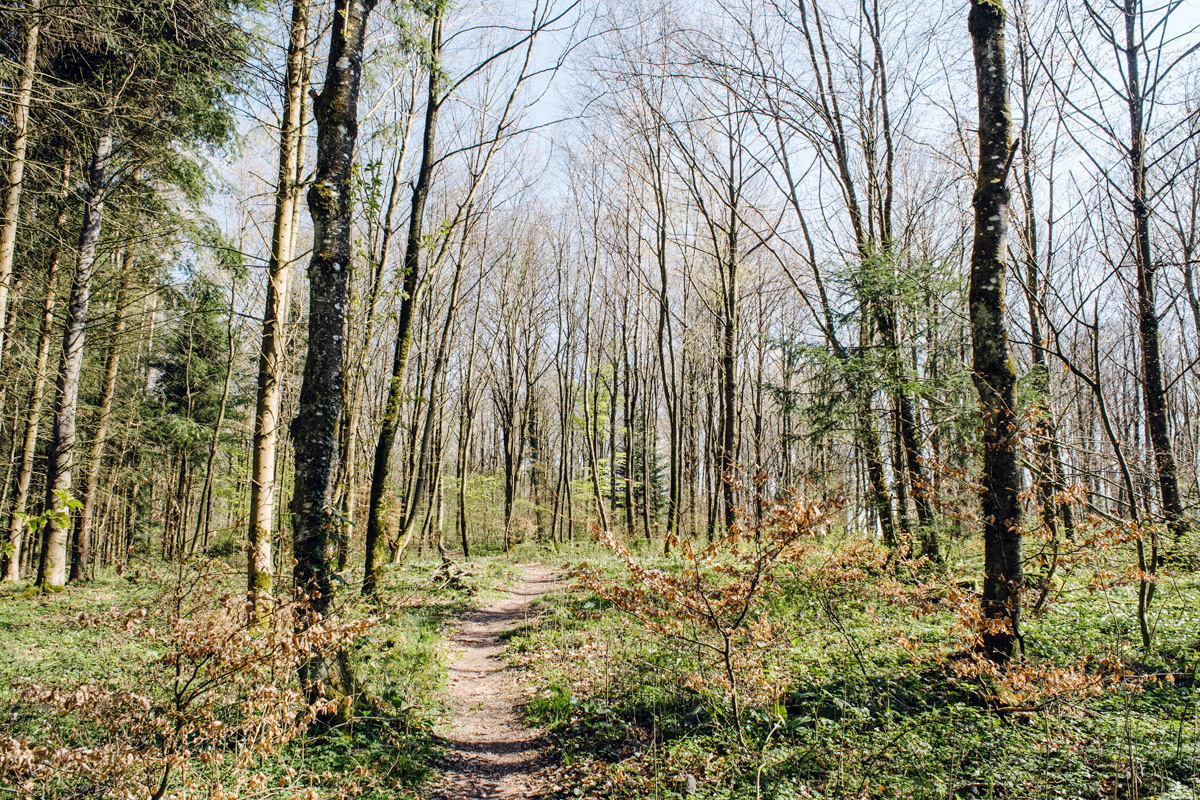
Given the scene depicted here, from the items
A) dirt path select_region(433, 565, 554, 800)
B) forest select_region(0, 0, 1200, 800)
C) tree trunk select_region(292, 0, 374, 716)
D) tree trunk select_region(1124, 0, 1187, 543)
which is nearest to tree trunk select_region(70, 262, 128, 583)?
forest select_region(0, 0, 1200, 800)

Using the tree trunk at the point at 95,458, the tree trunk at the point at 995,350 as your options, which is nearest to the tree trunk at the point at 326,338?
the tree trunk at the point at 995,350

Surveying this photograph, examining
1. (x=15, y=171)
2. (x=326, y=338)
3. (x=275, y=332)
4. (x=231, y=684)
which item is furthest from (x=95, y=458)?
(x=231, y=684)

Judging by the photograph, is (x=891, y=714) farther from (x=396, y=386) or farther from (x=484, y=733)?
(x=396, y=386)

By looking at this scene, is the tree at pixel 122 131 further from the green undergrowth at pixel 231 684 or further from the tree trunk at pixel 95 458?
the green undergrowth at pixel 231 684

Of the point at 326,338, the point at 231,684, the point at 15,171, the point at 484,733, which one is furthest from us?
the point at 15,171

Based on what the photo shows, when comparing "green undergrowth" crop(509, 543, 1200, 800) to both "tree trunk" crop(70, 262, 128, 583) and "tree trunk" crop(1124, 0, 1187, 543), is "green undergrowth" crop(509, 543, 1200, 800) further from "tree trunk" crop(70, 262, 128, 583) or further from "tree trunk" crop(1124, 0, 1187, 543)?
"tree trunk" crop(70, 262, 128, 583)

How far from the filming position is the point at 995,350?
4.41 meters

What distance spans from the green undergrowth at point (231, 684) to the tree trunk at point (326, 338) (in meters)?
0.37

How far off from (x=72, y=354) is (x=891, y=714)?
1443cm

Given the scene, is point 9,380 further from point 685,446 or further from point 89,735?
point 685,446

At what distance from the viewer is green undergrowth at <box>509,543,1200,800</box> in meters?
3.12

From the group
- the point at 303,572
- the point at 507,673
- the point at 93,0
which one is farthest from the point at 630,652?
the point at 93,0

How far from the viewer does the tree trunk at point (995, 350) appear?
4.09m

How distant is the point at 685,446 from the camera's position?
1065 inches
